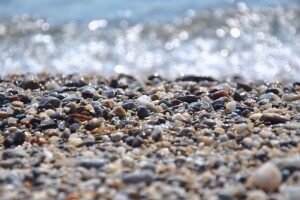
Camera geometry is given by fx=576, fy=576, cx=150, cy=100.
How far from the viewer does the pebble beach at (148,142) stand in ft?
9.54

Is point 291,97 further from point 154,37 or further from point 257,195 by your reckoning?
point 154,37

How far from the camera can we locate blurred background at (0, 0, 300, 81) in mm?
7758

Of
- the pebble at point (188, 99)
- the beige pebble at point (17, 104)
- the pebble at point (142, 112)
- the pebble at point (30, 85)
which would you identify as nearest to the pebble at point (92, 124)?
the pebble at point (142, 112)

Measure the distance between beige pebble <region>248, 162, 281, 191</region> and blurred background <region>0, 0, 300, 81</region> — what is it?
4261 millimetres

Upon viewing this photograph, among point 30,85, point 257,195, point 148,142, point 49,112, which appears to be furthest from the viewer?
point 30,85

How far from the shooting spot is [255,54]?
808cm

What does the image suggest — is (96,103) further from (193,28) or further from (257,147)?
(193,28)

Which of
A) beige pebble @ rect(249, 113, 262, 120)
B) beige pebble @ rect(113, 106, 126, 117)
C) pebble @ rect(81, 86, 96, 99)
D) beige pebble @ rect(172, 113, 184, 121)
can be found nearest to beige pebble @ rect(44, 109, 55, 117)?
beige pebble @ rect(113, 106, 126, 117)

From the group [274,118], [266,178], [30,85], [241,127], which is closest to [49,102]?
[30,85]

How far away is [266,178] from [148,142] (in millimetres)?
1026

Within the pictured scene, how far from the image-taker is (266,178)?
2.88m

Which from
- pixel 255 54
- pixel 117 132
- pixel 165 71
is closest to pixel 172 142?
pixel 117 132

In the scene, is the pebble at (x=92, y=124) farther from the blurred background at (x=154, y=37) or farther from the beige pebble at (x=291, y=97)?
the blurred background at (x=154, y=37)

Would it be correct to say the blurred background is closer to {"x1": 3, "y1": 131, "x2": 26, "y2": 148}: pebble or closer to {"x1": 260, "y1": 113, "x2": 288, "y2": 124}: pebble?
{"x1": 260, "y1": 113, "x2": 288, "y2": 124}: pebble
